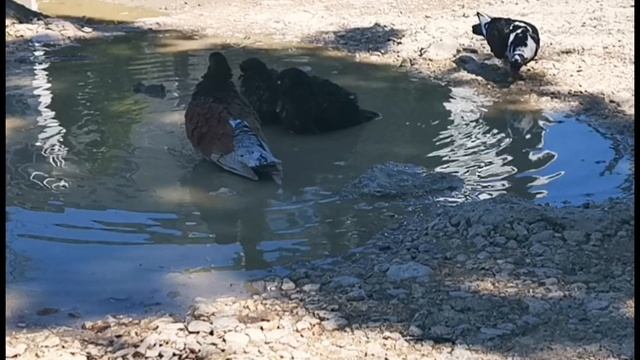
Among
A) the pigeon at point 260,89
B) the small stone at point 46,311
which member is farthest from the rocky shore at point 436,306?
the pigeon at point 260,89

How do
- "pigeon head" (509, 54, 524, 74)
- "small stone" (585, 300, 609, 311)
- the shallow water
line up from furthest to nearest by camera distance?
"pigeon head" (509, 54, 524, 74), the shallow water, "small stone" (585, 300, 609, 311)

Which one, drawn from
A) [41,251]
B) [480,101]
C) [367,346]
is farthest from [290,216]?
[480,101]

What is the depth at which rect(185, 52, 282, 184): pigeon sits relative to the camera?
6.79 meters

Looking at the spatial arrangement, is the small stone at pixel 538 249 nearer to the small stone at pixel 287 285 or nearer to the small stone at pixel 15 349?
the small stone at pixel 287 285

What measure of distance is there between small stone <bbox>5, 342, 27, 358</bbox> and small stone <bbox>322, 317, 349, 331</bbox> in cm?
132

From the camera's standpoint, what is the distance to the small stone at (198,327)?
15.0 ft

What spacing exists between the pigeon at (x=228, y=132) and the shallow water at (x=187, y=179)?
0.11 m

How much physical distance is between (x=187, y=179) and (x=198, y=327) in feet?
7.80

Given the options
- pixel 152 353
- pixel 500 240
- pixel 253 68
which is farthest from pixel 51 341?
pixel 253 68

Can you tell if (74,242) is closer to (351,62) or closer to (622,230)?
(622,230)

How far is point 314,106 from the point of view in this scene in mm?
8117

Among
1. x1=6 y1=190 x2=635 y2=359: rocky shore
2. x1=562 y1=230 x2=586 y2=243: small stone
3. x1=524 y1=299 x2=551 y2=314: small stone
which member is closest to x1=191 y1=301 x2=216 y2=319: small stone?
x1=6 y1=190 x2=635 y2=359: rocky shore

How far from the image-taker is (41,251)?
5.60m

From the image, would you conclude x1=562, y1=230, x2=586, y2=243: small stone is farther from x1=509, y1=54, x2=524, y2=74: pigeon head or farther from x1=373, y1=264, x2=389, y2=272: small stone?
x1=509, y1=54, x2=524, y2=74: pigeon head
